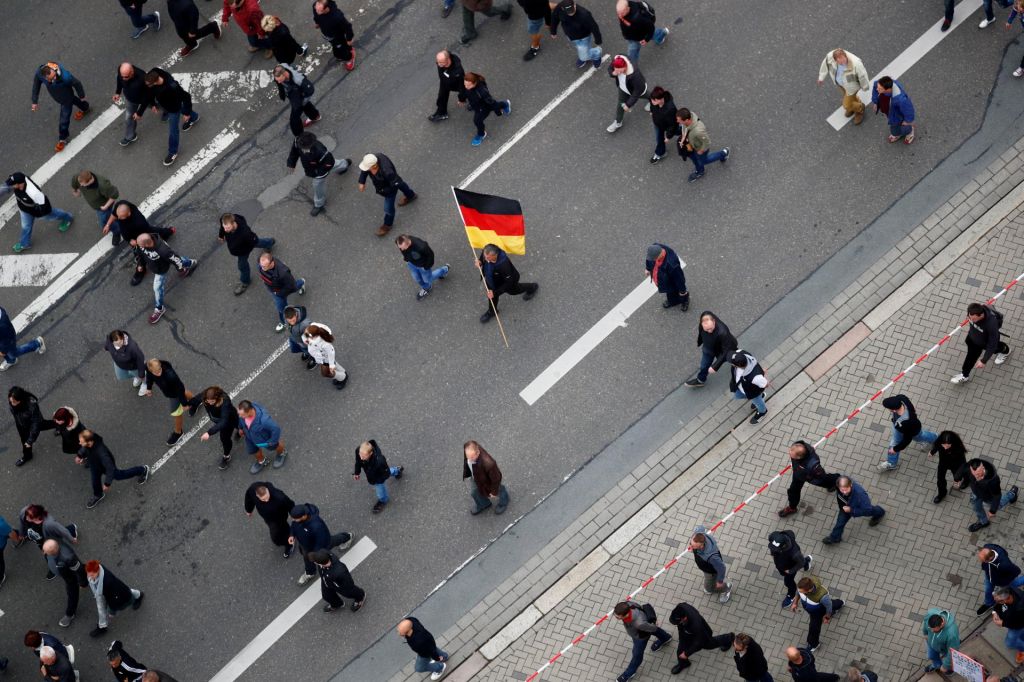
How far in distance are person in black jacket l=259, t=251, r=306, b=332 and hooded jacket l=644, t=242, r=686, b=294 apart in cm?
499

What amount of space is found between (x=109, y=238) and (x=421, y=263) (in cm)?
529

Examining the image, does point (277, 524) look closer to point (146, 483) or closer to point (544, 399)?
point (146, 483)

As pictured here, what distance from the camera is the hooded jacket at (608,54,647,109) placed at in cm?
1997

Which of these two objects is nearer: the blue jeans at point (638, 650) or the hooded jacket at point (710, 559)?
the blue jeans at point (638, 650)

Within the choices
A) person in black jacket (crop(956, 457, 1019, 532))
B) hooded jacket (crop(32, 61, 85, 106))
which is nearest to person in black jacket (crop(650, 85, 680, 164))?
person in black jacket (crop(956, 457, 1019, 532))

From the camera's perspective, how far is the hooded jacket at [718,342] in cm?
1792

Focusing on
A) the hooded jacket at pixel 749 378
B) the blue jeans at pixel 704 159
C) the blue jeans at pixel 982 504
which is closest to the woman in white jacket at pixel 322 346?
the hooded jacket at pixel 749 378

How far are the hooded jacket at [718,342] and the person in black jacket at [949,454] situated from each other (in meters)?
2.74

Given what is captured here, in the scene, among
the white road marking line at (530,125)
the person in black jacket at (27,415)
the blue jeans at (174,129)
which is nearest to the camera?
the person in black jacket at (27,415)

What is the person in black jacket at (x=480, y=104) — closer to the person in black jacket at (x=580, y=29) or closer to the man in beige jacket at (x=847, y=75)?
the person in black jacket at (x=580, y=29)

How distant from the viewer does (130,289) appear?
21.2 metres

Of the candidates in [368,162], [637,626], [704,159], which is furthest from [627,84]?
[637,626]

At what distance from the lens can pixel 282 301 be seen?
66.2 feet

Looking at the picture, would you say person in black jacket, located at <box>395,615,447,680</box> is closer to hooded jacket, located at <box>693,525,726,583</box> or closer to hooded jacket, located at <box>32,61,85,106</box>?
hooded jacket, located at <box>693,525,726,583</box>
